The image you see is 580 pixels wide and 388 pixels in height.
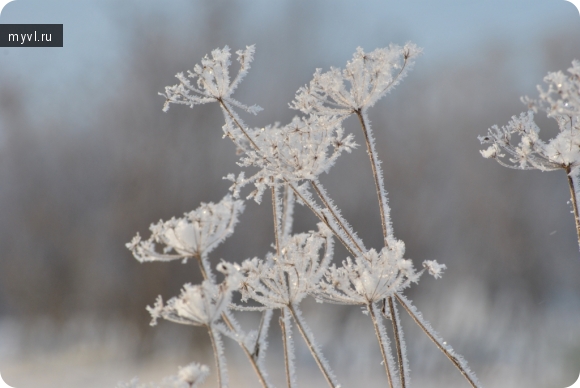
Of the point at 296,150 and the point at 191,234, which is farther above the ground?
the point at 296,150

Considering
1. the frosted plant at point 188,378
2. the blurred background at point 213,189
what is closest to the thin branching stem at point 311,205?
the frosted plant at point 188,378

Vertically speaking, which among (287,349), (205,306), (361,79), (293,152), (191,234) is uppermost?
(361,79)

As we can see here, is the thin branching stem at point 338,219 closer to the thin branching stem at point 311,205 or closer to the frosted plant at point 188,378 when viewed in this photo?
the thin branching stem at point 311,205

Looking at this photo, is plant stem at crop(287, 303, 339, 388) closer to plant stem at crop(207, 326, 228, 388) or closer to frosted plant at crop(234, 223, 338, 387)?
frosted plant at crop(234, 223, 338, 387)

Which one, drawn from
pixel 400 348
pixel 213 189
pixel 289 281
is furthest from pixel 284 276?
pixel 213 189

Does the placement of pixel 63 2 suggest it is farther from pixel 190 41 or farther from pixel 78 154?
pixel 78 154

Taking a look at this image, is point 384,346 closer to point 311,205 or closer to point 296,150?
point 311,205

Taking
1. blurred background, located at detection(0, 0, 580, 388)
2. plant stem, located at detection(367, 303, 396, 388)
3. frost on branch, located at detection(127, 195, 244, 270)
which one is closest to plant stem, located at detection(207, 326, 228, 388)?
frost on branch, located at detection(127, 195, 244, 270)
